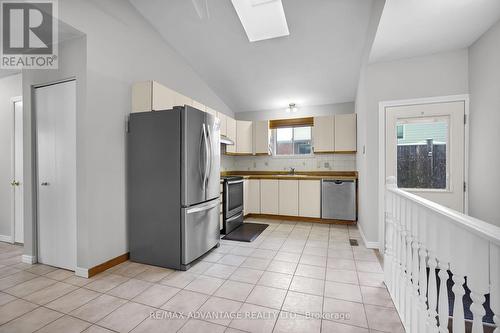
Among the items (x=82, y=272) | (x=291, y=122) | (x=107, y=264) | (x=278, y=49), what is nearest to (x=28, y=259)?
(x=82, y=272)

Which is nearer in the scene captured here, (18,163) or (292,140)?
(18,163)

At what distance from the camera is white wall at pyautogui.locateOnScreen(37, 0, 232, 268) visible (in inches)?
91.0

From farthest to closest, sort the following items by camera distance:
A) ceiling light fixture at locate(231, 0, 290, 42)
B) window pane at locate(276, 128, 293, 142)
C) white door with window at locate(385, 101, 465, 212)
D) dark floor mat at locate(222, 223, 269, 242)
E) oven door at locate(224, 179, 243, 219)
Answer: window pane at locate(276, 128, 293, 142) < oven door at locate(224, 179, 243, 219) < dark floor mat at locate(222, 223, 269, 242) < ceiling light fixture at locate(231, 0, 290, 42) < white door with window at locate(385, 101, 465, 212)

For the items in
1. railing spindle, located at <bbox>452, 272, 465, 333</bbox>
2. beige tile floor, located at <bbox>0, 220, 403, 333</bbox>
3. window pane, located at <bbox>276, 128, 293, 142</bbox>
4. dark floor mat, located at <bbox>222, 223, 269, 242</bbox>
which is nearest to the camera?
railing spindle, located at <bbox>452, 272, 465, 333</bbox>

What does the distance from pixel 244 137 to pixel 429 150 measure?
3.25 meters

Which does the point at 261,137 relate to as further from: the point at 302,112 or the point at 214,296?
the point at 214,296

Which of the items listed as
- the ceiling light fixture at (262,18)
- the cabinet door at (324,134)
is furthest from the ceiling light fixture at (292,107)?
the ceiling light fixture at (262,18)

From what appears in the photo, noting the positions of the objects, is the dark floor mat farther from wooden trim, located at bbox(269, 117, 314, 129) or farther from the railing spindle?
the railing spindle

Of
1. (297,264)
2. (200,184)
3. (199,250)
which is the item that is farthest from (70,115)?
(297,264)

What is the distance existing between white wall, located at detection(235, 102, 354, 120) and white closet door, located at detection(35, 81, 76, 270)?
367cm

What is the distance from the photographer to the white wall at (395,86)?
2799 millimetres

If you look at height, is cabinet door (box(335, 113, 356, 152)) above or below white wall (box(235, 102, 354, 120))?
below

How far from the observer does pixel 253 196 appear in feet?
15.9

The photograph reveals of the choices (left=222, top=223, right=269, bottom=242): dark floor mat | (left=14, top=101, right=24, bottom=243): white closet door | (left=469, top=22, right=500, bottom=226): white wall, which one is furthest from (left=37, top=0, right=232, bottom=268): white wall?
(left=469, top=22, right=500, bottom=226): white wall
